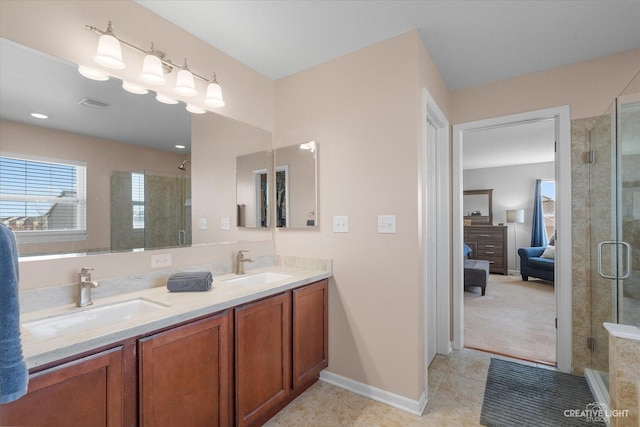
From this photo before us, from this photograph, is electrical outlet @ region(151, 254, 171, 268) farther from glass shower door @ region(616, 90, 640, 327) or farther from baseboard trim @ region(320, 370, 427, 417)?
glass shower door @ region(616, 90, 640, 327)

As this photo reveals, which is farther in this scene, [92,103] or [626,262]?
[626,262]

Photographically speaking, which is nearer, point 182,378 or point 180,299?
point 182,378

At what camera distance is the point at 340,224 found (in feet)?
7.34

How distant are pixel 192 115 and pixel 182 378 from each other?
5.16ft

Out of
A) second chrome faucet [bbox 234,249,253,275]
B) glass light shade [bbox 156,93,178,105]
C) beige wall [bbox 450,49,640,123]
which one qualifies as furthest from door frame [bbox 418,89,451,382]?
glass light shade [bbox 156,93,178,105]

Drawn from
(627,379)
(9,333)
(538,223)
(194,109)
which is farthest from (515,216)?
(9,333)

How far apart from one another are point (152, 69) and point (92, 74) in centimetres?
28

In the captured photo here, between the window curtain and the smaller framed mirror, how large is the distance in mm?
856

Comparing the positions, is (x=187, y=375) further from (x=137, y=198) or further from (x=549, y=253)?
(x=549, y=253)

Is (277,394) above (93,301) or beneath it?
beneath

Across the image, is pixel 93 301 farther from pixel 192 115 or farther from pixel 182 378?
pixel 192 115

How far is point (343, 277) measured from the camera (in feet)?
7.29

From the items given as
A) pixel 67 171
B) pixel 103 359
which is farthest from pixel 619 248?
pixel 67 171

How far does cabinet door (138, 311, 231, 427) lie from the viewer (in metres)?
1.19
